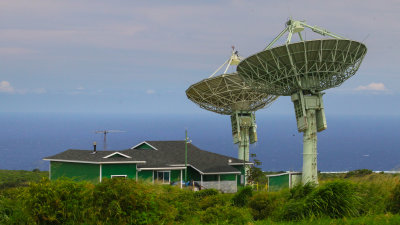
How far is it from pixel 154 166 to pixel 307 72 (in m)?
14.9

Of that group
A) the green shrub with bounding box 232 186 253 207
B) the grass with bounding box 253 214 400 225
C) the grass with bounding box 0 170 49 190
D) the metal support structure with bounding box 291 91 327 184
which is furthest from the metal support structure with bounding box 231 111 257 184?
the grass with bounding box 253 214 400 225

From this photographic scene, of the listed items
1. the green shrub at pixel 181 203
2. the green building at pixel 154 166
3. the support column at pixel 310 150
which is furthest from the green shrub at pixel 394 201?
the green building at pixel 154 166

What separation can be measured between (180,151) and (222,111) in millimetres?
5759

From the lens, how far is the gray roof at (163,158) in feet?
123

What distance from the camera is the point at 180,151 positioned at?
46.8 meters

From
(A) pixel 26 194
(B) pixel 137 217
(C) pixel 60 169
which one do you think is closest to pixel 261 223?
(B) pixel 137 217

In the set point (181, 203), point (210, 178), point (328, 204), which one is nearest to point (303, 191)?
point (328, 204)

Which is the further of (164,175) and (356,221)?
(164,175)

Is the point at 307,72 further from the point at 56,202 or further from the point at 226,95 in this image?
the point at 56,202

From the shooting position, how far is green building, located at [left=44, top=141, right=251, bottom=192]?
3675 cm

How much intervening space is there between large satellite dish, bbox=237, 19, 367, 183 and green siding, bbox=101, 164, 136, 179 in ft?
37.4

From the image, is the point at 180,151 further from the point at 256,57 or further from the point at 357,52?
the point at 357,52

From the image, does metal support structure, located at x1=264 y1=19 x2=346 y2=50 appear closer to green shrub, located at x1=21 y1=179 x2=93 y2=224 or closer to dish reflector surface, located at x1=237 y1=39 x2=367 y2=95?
dish reflector surface, located at x1=237 y1=39 x2=367 y2=95

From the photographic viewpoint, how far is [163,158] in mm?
42969
